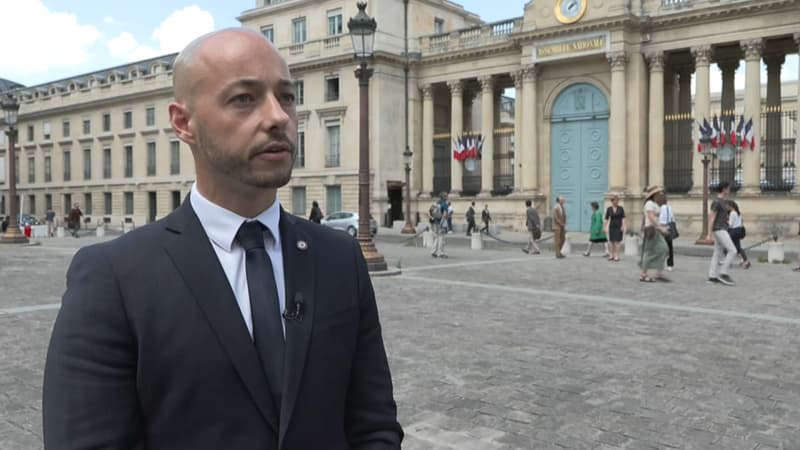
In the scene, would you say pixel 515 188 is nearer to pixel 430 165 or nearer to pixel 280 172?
pixel 430 165

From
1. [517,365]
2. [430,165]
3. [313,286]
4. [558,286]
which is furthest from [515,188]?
[313,286]

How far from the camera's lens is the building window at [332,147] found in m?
39.4

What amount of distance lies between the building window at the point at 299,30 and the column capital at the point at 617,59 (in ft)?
62.1

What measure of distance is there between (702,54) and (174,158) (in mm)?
33190

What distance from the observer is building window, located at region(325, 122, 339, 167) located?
3938 cm

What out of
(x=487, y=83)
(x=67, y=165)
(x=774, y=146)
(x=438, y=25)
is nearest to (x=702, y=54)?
(x=774, y=146)

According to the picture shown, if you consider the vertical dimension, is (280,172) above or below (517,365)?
above

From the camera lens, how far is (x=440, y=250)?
19.0 meters

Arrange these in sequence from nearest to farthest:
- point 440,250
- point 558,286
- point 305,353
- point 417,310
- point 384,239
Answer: point 305,353 < point 417,310 < point 558,286 < point 440,250 < point 384,239

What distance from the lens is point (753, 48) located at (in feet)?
92.8

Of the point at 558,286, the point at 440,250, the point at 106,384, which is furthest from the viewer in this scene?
the point at 440,250

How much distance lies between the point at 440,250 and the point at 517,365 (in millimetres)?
12844

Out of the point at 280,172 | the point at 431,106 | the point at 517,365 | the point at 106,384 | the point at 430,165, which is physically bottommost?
the point at 517,365

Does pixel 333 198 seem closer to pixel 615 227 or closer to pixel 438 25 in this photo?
pixel 438 25
